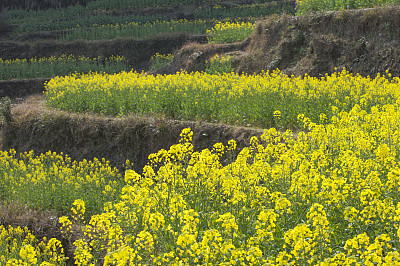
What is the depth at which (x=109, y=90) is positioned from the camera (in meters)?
14.4

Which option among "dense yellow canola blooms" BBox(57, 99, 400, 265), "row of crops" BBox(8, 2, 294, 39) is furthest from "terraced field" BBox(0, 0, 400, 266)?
"row of crops" BBox(8, 2, 294, 39)

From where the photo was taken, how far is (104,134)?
12953 mm

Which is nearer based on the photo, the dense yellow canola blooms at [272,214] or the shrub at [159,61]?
the dense yellow canola blooms at [272,214]

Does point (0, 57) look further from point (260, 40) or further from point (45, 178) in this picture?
point (45, 178)

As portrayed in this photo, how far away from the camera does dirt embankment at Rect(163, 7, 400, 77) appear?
13883 millimetres

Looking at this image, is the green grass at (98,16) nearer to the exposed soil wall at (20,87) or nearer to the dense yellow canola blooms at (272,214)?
the exposed soil wall at (20,87)

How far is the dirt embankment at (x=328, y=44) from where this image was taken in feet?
45.5

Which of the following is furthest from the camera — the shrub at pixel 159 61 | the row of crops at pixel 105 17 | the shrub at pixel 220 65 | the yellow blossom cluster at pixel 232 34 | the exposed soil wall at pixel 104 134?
the row of crops at pixel 105 17

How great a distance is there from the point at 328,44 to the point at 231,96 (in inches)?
211

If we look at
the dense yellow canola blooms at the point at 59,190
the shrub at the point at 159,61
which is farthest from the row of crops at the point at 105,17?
the dense yellow canola blooms at the point at 59,190

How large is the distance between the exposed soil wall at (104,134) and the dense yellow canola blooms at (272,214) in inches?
182

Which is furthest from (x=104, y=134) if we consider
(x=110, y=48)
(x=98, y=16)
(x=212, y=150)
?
(x=98, y=16)

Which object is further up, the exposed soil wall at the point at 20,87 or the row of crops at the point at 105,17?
the row of crops at the point at 105,17

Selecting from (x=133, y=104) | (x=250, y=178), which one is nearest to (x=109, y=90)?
(x=133, y=104)
